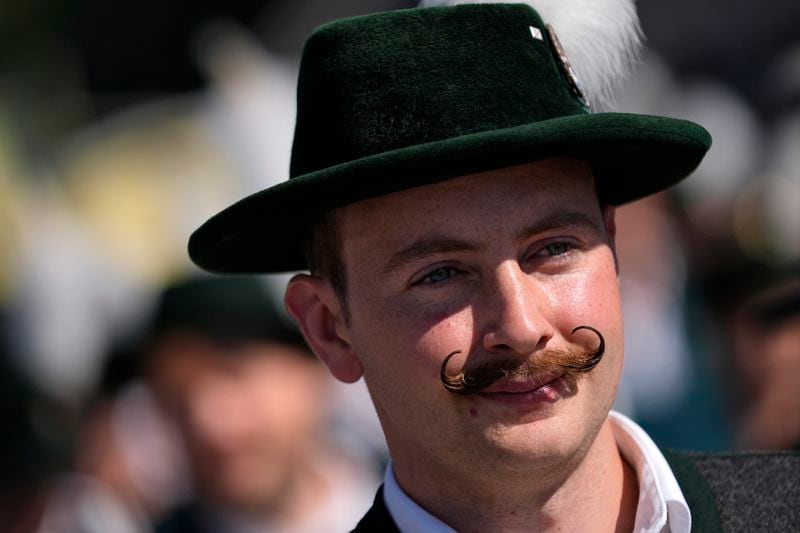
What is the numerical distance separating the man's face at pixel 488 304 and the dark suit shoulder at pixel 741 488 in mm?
269

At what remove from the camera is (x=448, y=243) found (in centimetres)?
285

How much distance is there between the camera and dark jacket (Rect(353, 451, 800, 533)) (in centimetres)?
290

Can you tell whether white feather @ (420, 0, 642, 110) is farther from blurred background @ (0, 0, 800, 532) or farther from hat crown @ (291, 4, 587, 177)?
blurred background @ (0, 0, 800, 532)

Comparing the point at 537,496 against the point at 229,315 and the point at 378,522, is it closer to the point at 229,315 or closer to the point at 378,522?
the point at 378,522

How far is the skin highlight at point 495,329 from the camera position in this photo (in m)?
2.78

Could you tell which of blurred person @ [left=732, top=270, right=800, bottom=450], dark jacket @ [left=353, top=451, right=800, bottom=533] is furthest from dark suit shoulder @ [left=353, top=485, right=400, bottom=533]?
blurred person @ [left=732, top=270, right=800, bottom=450]

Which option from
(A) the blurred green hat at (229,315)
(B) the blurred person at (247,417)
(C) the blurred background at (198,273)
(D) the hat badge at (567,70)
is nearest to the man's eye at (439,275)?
(D) the hat badge at (567,70)

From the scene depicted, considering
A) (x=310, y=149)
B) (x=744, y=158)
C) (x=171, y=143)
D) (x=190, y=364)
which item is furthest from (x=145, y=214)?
(x=310, y=149)

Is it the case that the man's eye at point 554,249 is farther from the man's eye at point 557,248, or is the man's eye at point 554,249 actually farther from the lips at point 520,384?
the lips at point 520,384

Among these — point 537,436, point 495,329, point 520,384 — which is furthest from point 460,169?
point 537,436

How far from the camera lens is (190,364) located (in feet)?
16.6

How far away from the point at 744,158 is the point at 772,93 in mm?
524

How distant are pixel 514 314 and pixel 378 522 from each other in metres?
0.60

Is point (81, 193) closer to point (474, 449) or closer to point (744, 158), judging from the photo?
point (744, 158)
